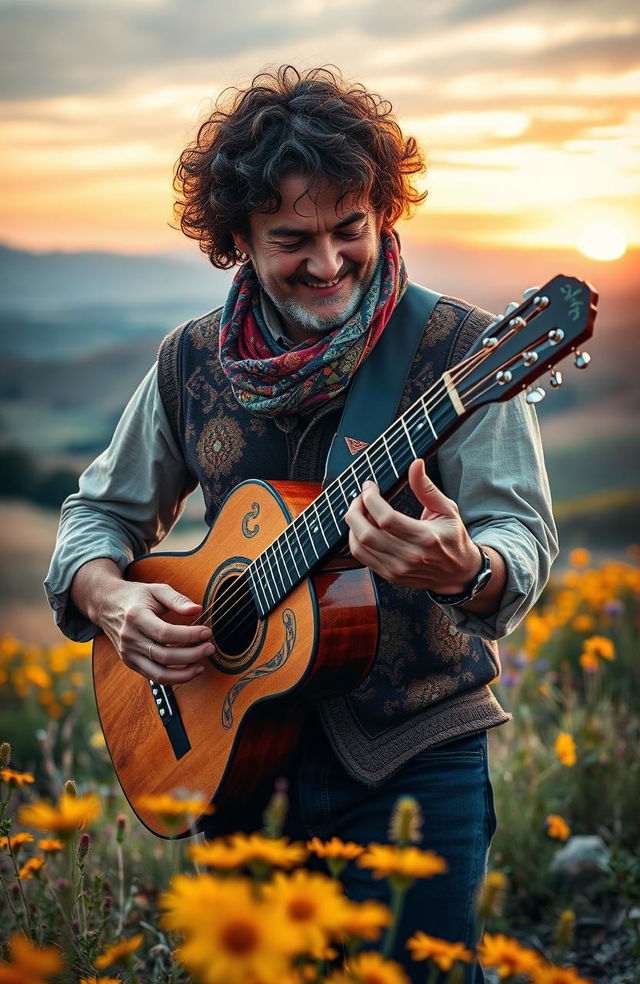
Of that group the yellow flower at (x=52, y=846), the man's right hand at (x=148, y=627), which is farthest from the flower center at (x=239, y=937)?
the man's right hand at (x=148, y=627)

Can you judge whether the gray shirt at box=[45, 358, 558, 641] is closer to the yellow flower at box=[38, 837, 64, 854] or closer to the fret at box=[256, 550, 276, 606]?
the fret at box=[256, 550, 276, 606]

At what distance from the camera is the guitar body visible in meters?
1.76

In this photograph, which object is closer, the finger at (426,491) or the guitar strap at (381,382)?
the finger at (426,491)

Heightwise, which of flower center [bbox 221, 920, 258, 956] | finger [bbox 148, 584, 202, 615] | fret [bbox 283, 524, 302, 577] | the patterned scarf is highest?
the patterned scarf

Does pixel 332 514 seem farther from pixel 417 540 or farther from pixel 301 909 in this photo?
pixel 301 909

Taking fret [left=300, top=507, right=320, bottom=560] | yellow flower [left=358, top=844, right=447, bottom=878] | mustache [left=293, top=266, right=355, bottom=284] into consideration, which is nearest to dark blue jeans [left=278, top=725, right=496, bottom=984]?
fret [left=300, top=507, right=320, bottom=560]

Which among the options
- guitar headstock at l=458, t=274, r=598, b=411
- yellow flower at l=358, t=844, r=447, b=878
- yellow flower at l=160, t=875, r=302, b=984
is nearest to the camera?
yellow flower at l=160, t=875, r=302, b=984

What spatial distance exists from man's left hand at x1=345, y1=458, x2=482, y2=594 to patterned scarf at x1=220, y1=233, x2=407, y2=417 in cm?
46

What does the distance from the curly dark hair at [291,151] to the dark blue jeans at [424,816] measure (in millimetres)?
1181

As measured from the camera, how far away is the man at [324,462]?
1.85 m

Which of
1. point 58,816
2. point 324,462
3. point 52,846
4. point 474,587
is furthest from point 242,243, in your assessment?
point 58,816

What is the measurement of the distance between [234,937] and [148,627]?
138 centimetres

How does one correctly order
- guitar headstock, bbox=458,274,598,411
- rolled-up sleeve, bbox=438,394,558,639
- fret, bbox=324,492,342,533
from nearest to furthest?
guitar headstock, bbox=458,274,598,411, fret, bbox=324,492,342,533, rolled-up sleeve, bbox=438,394,558,639

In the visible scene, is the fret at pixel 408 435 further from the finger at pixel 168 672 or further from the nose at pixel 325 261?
the finger at pixel 168 672
